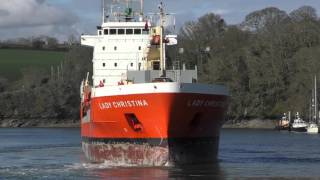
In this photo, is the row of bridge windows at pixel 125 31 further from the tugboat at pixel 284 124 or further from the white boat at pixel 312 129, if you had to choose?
the tugboat at pixel 284 124

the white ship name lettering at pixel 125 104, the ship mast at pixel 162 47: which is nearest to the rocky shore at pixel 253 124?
the ship mast at pixel 162 47

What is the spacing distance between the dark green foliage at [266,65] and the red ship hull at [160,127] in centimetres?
8196

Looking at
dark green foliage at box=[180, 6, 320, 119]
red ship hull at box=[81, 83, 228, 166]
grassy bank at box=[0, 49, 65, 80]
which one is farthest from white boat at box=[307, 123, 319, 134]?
grassy bank at box=[0, 49, 65, 80]

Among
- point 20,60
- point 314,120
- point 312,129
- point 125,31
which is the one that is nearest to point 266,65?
point 314,120

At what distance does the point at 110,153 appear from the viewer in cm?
4175

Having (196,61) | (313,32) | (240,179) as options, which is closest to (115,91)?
(240,179)

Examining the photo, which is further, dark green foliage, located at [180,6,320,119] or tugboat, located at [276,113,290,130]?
dark green foliage, located at [180,6,320,119]

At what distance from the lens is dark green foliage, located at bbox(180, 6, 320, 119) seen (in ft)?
415

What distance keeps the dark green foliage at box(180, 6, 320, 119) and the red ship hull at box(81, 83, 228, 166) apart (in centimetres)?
8196

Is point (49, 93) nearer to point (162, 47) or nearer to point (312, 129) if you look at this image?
point (312, 129)

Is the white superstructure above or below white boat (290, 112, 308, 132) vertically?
above

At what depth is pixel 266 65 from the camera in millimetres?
131875

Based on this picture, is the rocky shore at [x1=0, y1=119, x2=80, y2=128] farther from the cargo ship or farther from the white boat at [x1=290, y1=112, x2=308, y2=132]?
the cargo ship

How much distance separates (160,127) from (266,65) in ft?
314
